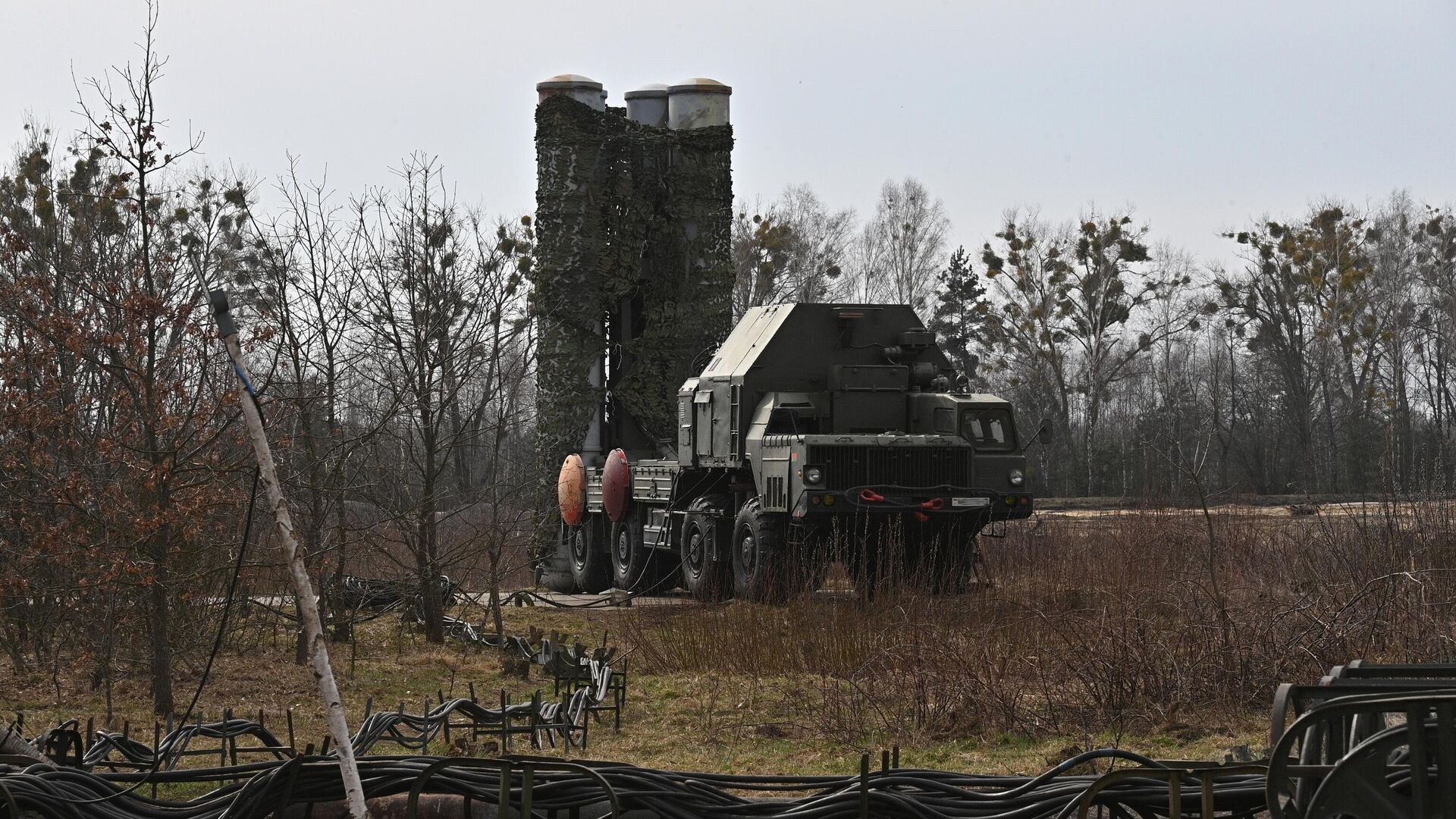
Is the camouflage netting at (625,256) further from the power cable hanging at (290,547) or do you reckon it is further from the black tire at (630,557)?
the power cable hanging at (290,547)

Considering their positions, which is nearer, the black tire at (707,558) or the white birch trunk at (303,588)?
the white birch trunk at (303,588)

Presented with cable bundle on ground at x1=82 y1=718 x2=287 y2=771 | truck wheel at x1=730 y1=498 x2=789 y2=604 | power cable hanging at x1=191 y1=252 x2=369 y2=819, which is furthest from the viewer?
truck wheel at x1=730 y1=498 x2=789 y2=604

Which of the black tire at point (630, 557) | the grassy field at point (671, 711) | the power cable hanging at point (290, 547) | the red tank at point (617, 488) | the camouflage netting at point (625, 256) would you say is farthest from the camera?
the camouflage netting at point (625, 256)

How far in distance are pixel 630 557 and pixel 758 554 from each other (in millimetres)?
4516

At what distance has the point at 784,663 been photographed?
34.1ft

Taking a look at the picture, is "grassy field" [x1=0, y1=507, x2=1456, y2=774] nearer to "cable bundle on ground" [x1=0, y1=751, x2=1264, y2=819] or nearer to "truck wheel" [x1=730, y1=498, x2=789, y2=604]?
"truck wheel" [x1=730, y1=498, x2=789, y2=604]

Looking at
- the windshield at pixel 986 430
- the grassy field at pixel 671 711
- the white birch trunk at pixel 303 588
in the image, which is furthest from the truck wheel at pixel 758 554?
the white birch trunk at pixel 303 588

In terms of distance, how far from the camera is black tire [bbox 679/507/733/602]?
17938 millimetres

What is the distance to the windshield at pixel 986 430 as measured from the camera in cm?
1730

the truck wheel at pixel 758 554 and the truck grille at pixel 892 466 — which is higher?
the truck grille at pixel 892 466

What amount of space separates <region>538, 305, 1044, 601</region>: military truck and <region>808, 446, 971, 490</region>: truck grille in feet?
0.05

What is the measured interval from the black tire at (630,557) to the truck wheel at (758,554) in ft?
9.95

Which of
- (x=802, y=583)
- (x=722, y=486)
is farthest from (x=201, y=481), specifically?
(x=722, y=486)

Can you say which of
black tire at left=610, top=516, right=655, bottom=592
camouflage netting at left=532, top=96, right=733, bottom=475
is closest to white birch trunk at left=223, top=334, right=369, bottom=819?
black tire at left=610, top=516, right=655, bottom=592
